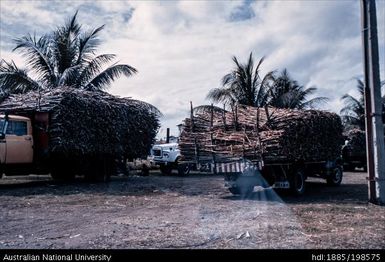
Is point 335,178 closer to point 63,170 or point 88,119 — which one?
point 88,119

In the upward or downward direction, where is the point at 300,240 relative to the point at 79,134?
downward

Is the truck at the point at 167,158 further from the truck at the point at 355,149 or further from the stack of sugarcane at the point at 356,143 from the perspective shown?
the stack of sugarcane at the point at 356,143

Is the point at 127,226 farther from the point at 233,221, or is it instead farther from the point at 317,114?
the point at 317,114

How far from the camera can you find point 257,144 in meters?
11.5

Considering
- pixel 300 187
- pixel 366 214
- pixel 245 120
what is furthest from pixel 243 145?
pixel 366 214

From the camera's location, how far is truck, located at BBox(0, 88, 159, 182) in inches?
577

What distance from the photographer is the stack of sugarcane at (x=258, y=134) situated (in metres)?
11.5

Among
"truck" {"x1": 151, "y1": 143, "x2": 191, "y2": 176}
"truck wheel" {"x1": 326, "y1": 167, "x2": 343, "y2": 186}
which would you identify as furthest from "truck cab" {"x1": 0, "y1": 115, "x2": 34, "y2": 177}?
"truck wheel" {"x1": 326, "y1": 167, "x2": 343, "y2": 186}

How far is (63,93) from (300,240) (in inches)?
445

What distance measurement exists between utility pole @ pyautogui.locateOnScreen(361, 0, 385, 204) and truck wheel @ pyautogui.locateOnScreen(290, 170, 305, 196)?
8.15 feet

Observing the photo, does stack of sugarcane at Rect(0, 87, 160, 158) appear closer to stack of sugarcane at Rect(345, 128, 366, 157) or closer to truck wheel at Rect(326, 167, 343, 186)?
truck wheel at Rect(326, 167, 343, 186)

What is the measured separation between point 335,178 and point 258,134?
5.96m

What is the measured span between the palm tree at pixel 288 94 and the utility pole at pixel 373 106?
14689mm
